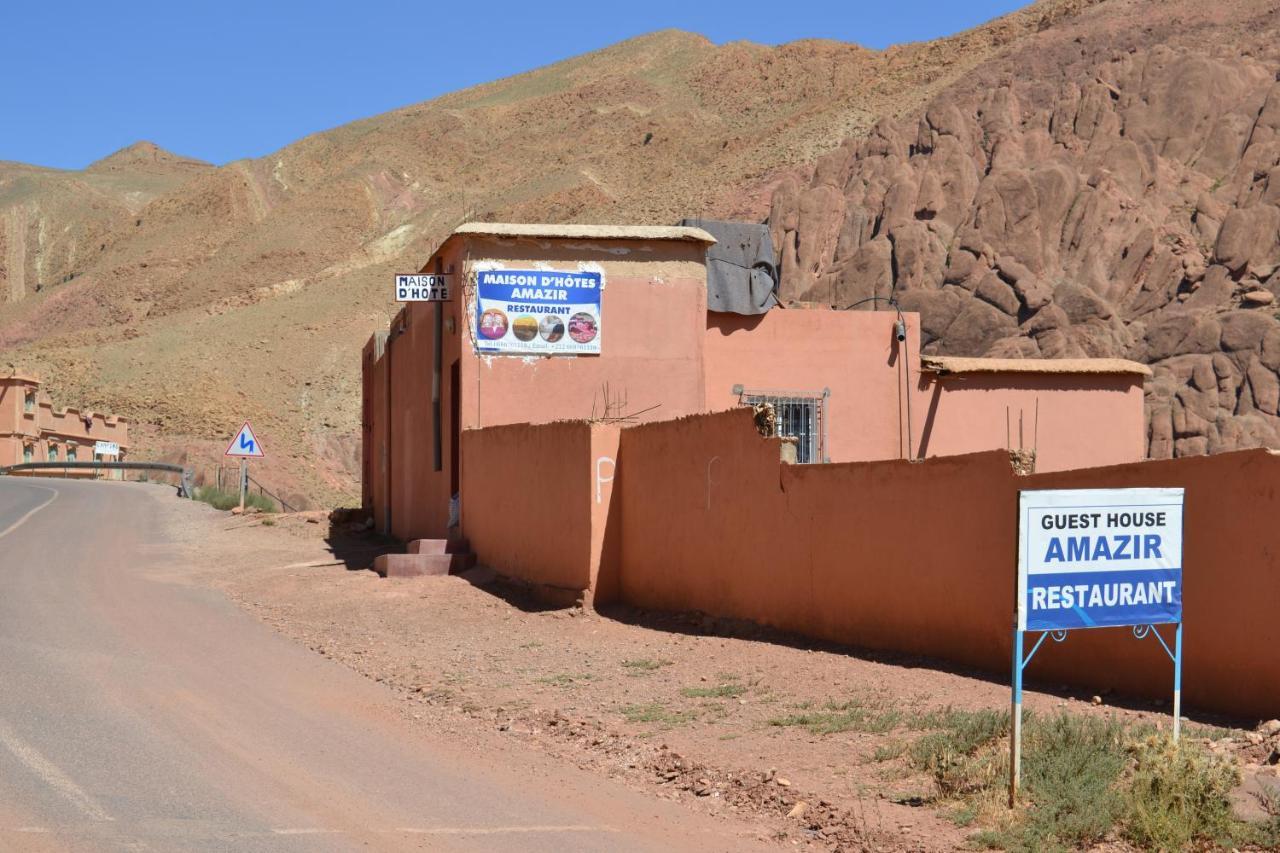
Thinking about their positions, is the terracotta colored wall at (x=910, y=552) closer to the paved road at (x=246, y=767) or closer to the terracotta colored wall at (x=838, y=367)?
the paved road at (x=246, y=767)

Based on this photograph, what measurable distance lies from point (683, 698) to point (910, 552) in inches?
90.6

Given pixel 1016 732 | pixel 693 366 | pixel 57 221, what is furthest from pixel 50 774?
pixel 57 221

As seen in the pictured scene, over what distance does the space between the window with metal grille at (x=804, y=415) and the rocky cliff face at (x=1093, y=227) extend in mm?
24710

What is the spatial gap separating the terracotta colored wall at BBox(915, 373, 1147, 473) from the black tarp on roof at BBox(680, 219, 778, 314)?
295 cm

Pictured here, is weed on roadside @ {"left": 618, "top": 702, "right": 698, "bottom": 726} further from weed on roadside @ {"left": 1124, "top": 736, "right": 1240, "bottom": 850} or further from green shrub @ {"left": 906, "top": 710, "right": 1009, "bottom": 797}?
weed on roadside @ {"left": 1124, "top": 736, "right": 1240, "bottom": 850}

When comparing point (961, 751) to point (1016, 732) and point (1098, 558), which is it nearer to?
point (1016, 732)

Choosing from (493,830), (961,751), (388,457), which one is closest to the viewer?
(493,830)

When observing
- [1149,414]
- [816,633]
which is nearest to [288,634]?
[816,633]

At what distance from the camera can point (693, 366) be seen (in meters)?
20.8

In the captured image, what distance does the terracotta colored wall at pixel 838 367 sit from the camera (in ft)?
70.7

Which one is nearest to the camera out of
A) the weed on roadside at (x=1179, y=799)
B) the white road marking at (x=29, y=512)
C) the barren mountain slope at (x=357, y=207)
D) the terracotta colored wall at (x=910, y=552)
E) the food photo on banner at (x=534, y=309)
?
the weed on roadside at (x=1179, y=799)

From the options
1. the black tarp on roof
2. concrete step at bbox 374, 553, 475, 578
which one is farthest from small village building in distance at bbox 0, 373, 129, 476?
the black tarp on roof

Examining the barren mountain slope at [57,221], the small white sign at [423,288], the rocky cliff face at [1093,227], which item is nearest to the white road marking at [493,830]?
the small white sign at [423,288]

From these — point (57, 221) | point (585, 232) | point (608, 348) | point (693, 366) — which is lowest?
point (693, 366)
